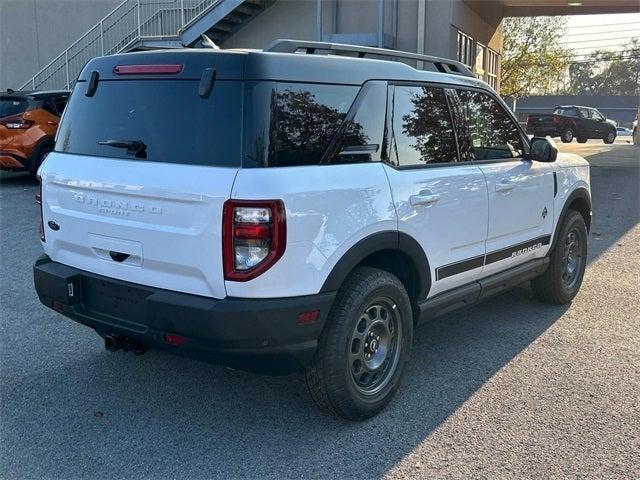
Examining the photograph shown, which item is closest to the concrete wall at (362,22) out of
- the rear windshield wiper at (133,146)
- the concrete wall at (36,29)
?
the concrete wall at (36,29)

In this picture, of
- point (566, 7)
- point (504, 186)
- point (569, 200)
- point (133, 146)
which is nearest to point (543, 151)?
point (504, 186)

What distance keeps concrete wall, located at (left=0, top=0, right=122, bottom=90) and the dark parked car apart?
21.2 m

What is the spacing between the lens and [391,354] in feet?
12.1

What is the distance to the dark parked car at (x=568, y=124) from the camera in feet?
103

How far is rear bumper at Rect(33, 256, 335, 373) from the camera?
2908 mm

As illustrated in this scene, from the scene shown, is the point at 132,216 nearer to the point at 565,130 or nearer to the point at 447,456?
the point at 447,456

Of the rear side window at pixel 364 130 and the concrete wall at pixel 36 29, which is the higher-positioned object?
the concrete wall at pixel 36 29

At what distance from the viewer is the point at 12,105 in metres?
11.9

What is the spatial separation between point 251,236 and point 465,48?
1574cm

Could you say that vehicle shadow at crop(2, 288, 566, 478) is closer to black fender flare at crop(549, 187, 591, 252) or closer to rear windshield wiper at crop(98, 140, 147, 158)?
black fender flare at crop(549, 187, 591, 252)

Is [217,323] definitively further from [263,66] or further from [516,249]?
[516,249]

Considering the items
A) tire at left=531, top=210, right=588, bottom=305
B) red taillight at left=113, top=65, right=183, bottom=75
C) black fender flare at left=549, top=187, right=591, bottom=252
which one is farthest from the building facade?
red taillight at left=113, top=65, right=183, bottom=75

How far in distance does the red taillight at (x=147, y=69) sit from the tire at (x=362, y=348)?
1.39m

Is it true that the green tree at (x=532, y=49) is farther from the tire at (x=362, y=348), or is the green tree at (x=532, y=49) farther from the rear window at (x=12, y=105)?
the tire at (x=362, y=348)
